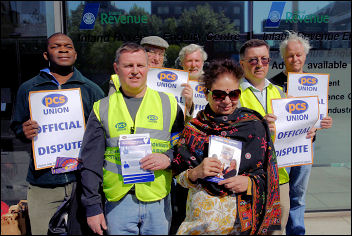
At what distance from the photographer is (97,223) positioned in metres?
2.28

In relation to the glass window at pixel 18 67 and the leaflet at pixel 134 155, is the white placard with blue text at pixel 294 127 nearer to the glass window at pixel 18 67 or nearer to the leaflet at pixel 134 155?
the leaflet at pixel 134 155

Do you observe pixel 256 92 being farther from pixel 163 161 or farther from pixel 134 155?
pixel 134 155

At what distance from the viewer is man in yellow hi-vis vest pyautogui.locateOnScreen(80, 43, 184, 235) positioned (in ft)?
7.55

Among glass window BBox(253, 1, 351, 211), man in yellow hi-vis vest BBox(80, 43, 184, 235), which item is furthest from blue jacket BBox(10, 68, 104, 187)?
glass window BBox(253, 1, 351, 211)

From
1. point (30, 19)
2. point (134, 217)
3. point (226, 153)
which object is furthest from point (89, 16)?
point (226, 153)

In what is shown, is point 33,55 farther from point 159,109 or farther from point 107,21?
point 159,109

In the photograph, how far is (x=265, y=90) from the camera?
2.99m

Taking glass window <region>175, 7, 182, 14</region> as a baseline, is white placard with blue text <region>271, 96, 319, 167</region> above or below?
below

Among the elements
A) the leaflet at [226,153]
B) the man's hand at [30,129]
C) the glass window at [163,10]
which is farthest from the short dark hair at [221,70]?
the glass window at [163,10]

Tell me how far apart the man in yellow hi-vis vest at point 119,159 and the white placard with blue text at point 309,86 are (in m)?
1.57

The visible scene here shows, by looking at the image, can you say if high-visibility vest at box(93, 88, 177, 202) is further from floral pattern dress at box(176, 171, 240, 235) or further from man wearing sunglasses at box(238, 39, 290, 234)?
man wearing sunglasses at box(238, 39, 290, 234)

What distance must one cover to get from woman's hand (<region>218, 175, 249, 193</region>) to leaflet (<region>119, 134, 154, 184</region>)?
56 cm

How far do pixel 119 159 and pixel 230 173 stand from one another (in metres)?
0.81

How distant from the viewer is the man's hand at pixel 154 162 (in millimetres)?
2287
